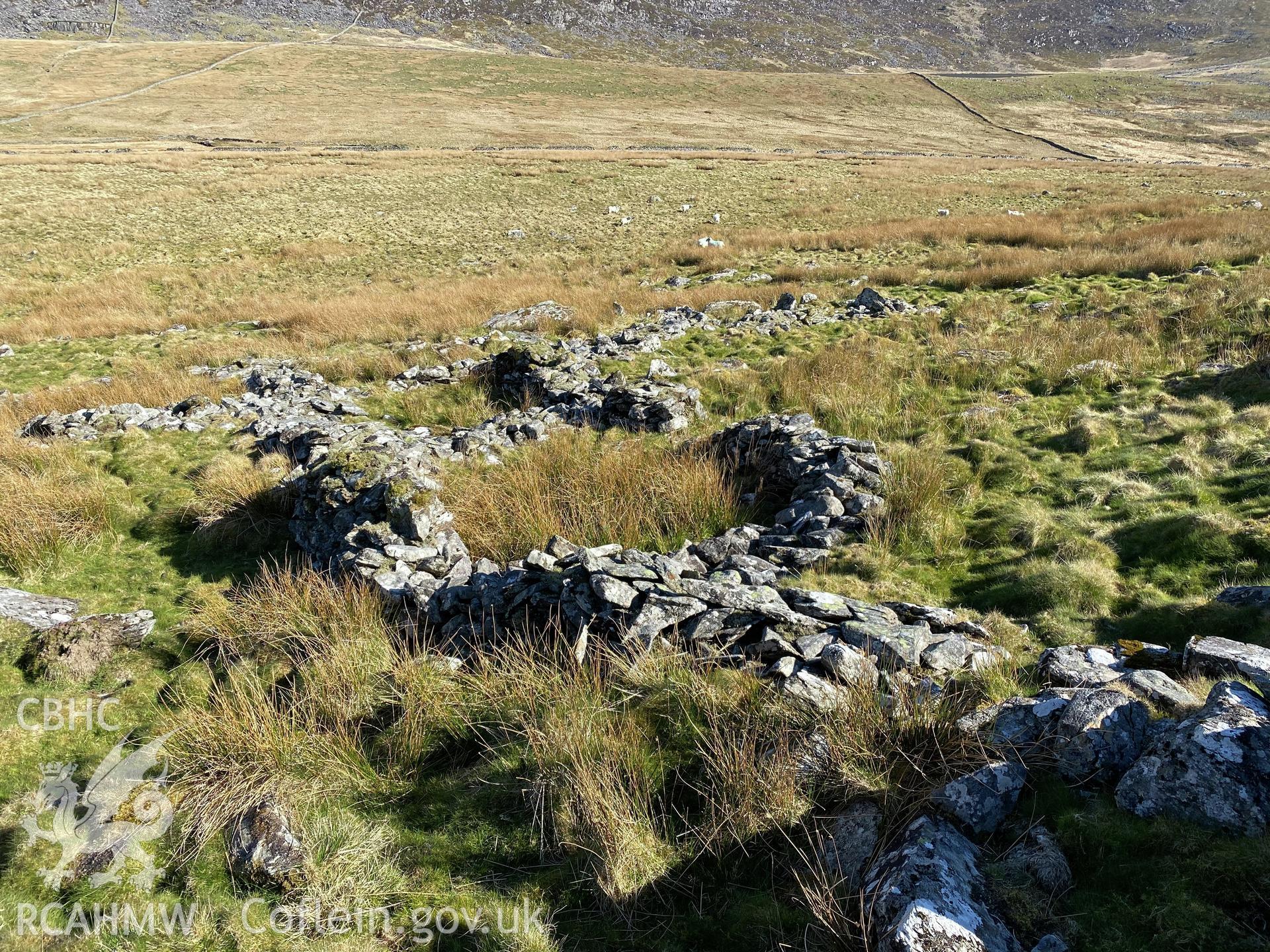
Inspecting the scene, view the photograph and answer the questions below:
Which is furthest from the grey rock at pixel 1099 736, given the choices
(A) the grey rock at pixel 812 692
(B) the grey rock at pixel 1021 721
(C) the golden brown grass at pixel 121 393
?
(C) the golden brown grass at pixel 121 393

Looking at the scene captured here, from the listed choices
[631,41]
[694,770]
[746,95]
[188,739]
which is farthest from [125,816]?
[631,41]

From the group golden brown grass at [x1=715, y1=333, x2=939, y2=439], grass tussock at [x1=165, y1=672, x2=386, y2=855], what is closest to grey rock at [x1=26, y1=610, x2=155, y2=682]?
grass tussock at [x1=165, y1=672, x2=386, y2=855]

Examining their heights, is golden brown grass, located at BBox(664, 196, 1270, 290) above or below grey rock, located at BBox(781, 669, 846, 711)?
above

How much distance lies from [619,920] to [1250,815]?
3.12 meters

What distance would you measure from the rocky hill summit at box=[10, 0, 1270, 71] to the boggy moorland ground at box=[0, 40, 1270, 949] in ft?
507

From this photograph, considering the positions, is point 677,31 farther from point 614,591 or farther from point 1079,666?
point 1079,666

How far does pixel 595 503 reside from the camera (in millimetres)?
7980

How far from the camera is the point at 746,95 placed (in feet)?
351

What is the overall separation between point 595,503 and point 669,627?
2.95 meters

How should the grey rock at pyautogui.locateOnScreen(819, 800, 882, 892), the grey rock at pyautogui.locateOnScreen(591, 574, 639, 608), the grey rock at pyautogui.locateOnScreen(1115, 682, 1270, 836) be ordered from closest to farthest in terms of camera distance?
the grey rock at pyautogui.locateOnScreen(1115, 682, 1270, 836) < the grey rock at pyautogui.locateOnScreen(819, 800, 882, 892) < the grey rock at pyautogui.locateOnScreen(591, 574, 639, 608)

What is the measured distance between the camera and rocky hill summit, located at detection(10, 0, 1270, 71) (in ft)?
422

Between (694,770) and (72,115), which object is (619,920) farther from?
(72,115)

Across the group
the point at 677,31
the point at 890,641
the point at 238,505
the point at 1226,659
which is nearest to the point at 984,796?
the point at 890,641

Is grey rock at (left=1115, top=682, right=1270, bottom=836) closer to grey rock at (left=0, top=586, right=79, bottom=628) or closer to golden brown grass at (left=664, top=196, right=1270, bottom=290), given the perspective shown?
grey rock at (left=0, top=586, right=79, bottom=628)
